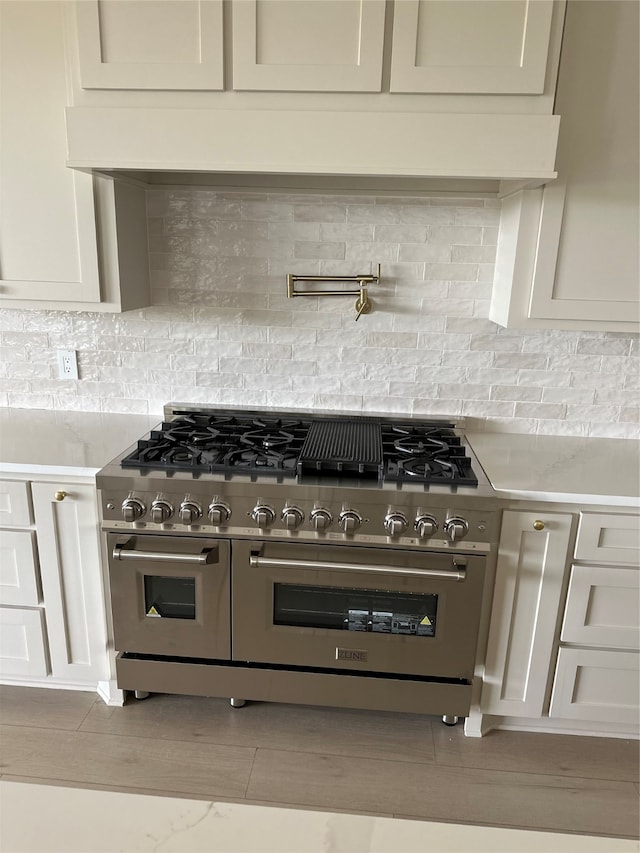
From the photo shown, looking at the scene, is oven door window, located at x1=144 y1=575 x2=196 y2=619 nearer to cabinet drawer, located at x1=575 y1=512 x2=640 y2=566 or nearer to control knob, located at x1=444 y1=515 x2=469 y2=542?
control knob, located at x1=444 y1=515 x2=469 y2=542

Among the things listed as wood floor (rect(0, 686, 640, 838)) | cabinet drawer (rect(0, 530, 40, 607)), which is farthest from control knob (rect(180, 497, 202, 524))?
wood floor (rect(0, 686, 640, 838))

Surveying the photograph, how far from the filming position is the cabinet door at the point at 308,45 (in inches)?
67.6

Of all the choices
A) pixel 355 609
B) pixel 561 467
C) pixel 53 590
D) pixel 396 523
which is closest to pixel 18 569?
pixel 53 590

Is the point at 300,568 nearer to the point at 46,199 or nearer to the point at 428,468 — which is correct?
the point at 428,468

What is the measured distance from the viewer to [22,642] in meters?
2.16

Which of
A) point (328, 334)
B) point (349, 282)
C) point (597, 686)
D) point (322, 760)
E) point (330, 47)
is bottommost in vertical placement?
point (322, 760)

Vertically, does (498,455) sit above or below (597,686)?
above

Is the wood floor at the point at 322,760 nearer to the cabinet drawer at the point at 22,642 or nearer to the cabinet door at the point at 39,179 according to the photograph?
the cabinet drawer at the point at 22,642

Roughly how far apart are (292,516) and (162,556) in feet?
1.44

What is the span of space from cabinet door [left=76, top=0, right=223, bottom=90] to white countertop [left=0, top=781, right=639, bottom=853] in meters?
1.79

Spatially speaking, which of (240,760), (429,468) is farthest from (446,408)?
(240,760)

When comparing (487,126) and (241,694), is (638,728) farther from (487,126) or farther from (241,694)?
(487,126)

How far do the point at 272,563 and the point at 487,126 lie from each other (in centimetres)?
142

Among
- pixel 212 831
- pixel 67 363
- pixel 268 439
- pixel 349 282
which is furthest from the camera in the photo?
pixel 67 363
